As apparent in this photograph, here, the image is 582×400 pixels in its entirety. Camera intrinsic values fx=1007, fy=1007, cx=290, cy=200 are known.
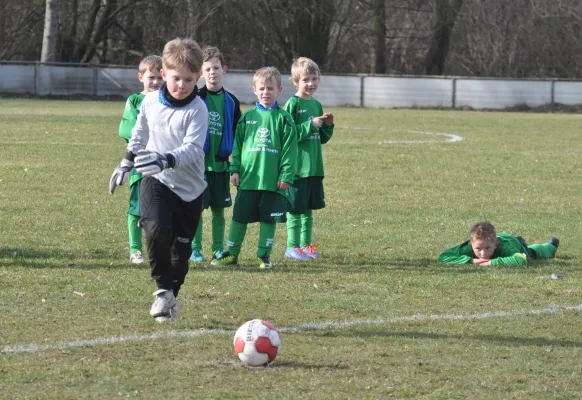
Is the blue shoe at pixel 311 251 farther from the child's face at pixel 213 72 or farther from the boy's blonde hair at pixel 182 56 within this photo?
the boy's blonde hair at pixel 182 56

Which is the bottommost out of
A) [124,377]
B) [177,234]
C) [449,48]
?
[124,377]

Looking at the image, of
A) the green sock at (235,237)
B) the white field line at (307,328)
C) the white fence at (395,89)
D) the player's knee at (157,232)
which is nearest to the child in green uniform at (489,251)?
the white field line at (307,328)

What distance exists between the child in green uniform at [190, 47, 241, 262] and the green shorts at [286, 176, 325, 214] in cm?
66

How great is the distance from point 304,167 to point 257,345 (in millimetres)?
3924

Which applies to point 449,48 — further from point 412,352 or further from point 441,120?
point 412,352

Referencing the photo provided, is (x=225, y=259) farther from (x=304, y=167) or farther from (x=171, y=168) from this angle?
(x=171, y=168)

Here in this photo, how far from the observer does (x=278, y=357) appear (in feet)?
17.7

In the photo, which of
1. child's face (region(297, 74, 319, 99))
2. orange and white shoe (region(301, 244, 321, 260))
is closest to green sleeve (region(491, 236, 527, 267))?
Result: orange and white shoe (region(301, 244, 321, 260))

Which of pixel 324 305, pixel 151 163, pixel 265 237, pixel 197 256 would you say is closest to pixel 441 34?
pixel 197 256

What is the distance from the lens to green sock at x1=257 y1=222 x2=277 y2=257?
8195 mm

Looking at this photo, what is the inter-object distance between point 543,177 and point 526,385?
35.7ft

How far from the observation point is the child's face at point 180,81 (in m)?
6.07

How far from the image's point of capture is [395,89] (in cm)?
3972

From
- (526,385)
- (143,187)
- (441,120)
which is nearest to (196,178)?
(143,187)
